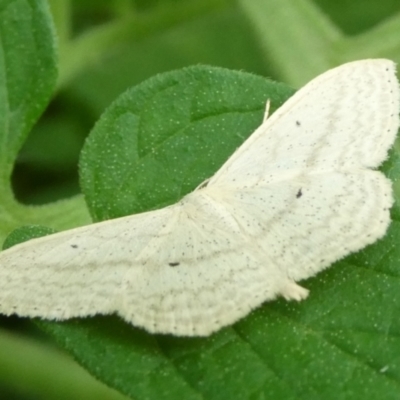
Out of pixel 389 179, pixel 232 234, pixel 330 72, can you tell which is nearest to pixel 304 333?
pixel 232 234

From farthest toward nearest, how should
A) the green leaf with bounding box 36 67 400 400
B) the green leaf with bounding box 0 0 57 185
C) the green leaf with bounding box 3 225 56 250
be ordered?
the green leaf with bounding box 0 0 57 185, the green leaf with bounding box 3 225 56 250, the green leaf with bounding box 36 67 400 400

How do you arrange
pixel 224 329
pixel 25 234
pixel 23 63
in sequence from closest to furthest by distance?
pixel 224 329
pixel 25 234
pixel 23 63

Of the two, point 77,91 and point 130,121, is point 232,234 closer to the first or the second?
point 130,121

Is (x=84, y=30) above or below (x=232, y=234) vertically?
below

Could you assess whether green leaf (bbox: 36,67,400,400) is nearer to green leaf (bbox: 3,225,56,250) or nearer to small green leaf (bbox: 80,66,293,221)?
small green leaf (bbox: 80,66,293,221)

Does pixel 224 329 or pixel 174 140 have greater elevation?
pixel 174 140

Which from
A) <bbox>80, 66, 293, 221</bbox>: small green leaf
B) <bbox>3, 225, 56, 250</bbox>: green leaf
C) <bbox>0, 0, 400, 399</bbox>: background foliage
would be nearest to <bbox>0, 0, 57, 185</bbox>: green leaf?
<bbox>0, 0, 400, 399</bbox>: background foliage

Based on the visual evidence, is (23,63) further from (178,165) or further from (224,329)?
(224,329)

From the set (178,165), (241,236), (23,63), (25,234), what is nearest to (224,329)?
(241,236)
